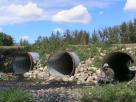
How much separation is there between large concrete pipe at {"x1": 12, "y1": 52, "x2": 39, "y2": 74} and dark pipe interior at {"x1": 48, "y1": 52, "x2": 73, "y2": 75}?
137cm

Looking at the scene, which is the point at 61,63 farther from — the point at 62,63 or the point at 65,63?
the point at 65,63

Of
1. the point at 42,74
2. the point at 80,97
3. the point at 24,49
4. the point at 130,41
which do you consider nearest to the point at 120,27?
the point at 130,41

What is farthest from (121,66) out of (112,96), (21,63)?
(112,96)

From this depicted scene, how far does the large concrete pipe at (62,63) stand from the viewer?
24102 millimetres

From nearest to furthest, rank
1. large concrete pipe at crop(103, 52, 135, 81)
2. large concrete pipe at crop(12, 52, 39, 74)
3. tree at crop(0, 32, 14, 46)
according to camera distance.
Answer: large concrete pipe at crop(103, 52, 135, 81), large concrete pipe at crop(12, 52, 39, 74), tree at crop(0, 32, 14, 46)

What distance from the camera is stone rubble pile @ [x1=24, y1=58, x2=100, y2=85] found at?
21438 millimetres

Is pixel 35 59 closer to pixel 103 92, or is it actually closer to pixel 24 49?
pixel 24 49

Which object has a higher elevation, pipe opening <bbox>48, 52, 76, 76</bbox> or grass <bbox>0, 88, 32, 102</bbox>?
pipe opening <bbox>48, 52, 76, 76</bbox>

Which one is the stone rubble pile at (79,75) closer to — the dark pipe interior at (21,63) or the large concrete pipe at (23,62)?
the large concrete pipe at (23,62)

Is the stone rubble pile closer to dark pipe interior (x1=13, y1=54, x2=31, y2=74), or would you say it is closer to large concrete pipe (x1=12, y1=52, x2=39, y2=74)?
large concrete pipe (x1=12, y1=52, x2=39, y2=74)

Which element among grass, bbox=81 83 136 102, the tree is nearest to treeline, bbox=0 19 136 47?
the tree

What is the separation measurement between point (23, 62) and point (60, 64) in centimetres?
319

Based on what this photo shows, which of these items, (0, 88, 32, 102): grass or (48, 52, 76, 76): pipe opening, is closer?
(0, 88, 32, 102): grass

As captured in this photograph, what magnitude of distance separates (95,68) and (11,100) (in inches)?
434
